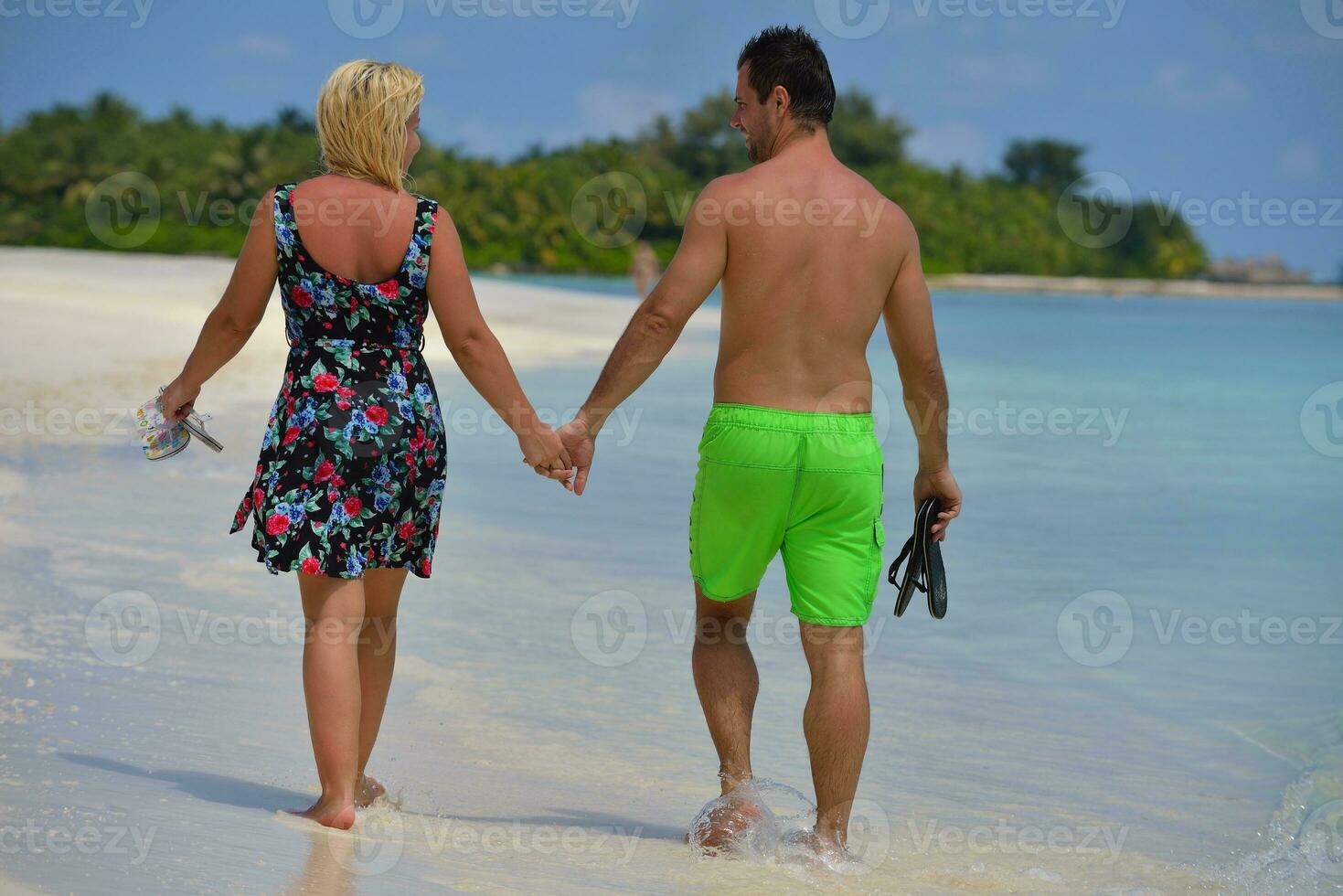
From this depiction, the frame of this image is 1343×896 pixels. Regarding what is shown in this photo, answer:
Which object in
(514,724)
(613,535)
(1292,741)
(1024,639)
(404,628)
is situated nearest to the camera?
(514,724)

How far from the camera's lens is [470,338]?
3.14 m

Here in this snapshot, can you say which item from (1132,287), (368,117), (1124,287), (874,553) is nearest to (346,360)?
(368,117)

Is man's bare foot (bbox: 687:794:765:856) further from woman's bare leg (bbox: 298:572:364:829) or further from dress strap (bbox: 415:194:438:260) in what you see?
dress strap (bbox: 415:194:438:260)

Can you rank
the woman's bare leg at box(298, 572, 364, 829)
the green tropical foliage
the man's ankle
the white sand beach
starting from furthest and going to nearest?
the green tropical foliage
the white sand beach
the man's ankle
the woman's bare leg at box(298, 572, 364, 829)

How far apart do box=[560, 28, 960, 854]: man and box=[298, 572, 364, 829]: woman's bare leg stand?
0.73 m

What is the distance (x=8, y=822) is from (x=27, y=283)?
1744 centimetres

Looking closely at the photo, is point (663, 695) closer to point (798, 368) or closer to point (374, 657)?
point (374, 657)

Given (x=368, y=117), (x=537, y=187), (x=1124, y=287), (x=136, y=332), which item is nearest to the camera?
(x=368, y=117)

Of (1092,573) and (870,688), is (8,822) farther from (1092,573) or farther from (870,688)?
(1092,573)

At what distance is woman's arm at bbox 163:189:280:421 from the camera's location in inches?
119

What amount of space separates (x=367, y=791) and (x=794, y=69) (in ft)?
6.23

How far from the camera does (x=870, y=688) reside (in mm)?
4867

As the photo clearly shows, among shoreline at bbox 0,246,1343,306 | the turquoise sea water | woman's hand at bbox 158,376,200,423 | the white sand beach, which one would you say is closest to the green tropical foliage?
shoreline at bbox 0,246,1343,306

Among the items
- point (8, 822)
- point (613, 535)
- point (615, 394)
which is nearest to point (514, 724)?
point (615, 394)
